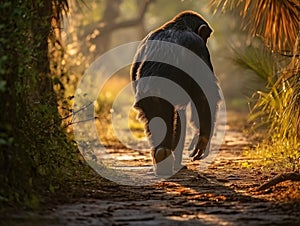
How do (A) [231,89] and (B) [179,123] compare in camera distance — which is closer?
(B) [179,123]

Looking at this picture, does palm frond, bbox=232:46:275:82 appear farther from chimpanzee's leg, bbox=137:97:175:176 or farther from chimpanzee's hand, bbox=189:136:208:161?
chimpanzee's leg, bbox=137:97:175:176

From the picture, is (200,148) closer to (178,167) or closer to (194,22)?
(178,167)

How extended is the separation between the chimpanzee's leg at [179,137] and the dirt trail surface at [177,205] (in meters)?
0.32

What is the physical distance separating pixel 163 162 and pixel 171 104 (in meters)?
0.50

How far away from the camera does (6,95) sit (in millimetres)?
5125

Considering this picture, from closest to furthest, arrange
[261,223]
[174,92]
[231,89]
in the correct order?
[261,223] → [174,92] → [231,89]

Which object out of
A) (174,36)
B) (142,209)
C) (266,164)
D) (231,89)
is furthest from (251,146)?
(231,89)

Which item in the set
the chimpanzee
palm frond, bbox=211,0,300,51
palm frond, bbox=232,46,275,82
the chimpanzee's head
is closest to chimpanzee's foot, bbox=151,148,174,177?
the chimpanzee

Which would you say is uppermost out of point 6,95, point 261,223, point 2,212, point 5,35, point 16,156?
point 5,35

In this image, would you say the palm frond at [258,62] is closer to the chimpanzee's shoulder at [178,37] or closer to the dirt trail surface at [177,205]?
the chimpanzee's shoulder at [178,37]

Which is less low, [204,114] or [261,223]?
[204,114]

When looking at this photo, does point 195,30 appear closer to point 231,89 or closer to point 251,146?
point 251,146

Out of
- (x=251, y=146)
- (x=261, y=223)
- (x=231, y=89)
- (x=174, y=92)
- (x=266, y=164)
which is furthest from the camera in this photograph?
(x=231, y=89)

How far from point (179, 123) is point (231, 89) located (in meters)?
23.7
